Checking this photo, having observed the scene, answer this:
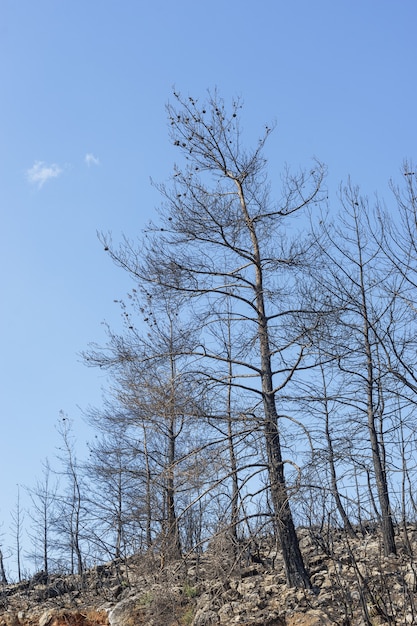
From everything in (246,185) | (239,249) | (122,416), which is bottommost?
(122,416)

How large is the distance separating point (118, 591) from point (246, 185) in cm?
1051

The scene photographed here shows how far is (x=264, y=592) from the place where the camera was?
42.9 ft

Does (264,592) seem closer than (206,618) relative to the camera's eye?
No

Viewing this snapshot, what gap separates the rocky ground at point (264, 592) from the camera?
11234 millimetres

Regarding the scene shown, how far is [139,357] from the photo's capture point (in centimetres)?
1443

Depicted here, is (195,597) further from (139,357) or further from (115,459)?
(115,459)

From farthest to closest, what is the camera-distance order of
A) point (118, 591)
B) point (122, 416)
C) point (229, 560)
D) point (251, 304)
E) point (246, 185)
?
point (122, 416) < point (118, 591) < point (246, 185) < point (251, 304) < point (229, 560)

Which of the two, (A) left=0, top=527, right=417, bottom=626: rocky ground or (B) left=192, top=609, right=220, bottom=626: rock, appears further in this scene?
(B) left=192, top=609, right=220, bottom=626: rock

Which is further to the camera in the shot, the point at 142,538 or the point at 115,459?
the point at 115,459

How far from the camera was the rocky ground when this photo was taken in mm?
11234

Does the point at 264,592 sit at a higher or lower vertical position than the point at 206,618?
higher

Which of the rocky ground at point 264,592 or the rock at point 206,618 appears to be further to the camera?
the rock at point 206,618

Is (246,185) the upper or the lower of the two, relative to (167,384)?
upper

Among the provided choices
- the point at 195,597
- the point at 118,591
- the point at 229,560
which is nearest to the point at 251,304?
the point at 229,560
